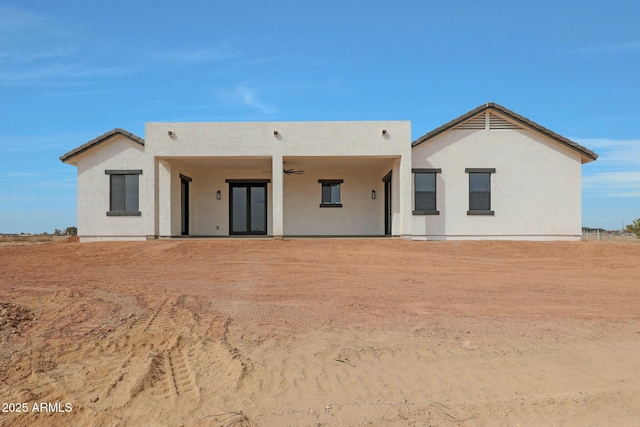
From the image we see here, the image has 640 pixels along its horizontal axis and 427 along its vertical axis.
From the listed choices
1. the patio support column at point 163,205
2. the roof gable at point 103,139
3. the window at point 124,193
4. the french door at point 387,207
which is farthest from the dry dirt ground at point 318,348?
the french door at point 387,207

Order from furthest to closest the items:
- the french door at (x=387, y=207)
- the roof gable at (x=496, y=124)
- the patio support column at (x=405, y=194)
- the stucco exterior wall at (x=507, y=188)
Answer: the french door at (x=387, y=207)
the stucco exterior wall at (x=507, y=188)
the roof gable at (x=496, y=124)
the patio support column at (x=405, y=194)

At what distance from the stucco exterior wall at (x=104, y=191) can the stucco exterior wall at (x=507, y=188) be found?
10.3 meters

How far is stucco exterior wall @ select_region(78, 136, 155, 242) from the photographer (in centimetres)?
1853

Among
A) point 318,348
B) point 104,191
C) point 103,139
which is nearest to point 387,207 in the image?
point 104,191

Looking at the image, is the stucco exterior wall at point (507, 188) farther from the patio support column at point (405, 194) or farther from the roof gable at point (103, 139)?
the roof gable at point (103, 139)

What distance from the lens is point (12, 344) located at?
6.40 m

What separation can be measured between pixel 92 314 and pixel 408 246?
1055cm

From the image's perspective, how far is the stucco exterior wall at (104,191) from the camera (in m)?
18.5

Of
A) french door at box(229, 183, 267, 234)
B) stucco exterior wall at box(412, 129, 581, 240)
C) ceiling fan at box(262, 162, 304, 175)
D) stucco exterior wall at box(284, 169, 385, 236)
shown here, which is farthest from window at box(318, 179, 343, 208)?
stucco exterior wall at box(412, 129, 581, 240)

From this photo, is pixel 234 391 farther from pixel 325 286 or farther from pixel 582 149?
pixel 582 149

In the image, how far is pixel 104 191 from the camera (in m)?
18.8

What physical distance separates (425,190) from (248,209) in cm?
770

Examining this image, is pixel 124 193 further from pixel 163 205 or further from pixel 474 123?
pixel 474 123

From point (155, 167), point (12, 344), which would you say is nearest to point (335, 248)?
point (155, 167)
